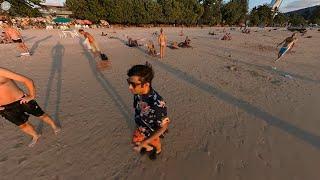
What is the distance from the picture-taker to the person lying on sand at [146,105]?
239 cm

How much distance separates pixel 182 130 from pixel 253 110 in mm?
2367

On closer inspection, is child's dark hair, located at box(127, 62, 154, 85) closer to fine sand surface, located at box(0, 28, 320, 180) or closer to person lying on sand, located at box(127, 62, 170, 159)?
person lying on sand, located at box(127, 62, 170, 159)

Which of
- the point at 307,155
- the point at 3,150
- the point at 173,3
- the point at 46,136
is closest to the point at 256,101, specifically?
the point at 307,155

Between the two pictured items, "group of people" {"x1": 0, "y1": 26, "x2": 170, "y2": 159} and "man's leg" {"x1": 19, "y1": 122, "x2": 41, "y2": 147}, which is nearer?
"group of people" {"x1": 0, "y1": 26, "x2": 170, "y2": 159}

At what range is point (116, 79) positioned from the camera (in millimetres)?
8086

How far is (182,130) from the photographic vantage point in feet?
15.4

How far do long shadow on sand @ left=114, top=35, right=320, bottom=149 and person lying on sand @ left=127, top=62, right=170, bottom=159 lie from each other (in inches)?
139

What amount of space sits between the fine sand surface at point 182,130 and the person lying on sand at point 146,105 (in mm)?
967

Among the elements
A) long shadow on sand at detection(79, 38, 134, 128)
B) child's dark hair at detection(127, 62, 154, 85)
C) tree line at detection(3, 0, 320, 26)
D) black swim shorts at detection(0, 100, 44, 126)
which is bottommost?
long shadow on sand at detection(79, 38, 134, 128)

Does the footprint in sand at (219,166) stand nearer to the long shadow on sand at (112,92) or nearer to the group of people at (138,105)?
the group of people at (138,105)

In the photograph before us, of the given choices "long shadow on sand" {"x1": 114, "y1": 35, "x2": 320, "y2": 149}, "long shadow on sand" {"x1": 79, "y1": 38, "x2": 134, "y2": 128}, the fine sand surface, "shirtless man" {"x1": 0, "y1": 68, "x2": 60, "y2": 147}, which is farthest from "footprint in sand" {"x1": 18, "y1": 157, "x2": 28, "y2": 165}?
"long shadow on sand" {"x1": 114, "y1": 35, "x2": 320, "y2": 149}

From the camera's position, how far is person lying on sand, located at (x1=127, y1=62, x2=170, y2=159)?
239cm

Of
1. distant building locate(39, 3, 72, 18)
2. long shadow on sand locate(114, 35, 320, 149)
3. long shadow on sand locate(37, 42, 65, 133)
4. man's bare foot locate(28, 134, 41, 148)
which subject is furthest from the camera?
distant building locate(39, 3, 72, 18)

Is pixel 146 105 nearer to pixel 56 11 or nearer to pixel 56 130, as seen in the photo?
pixel 56 130
